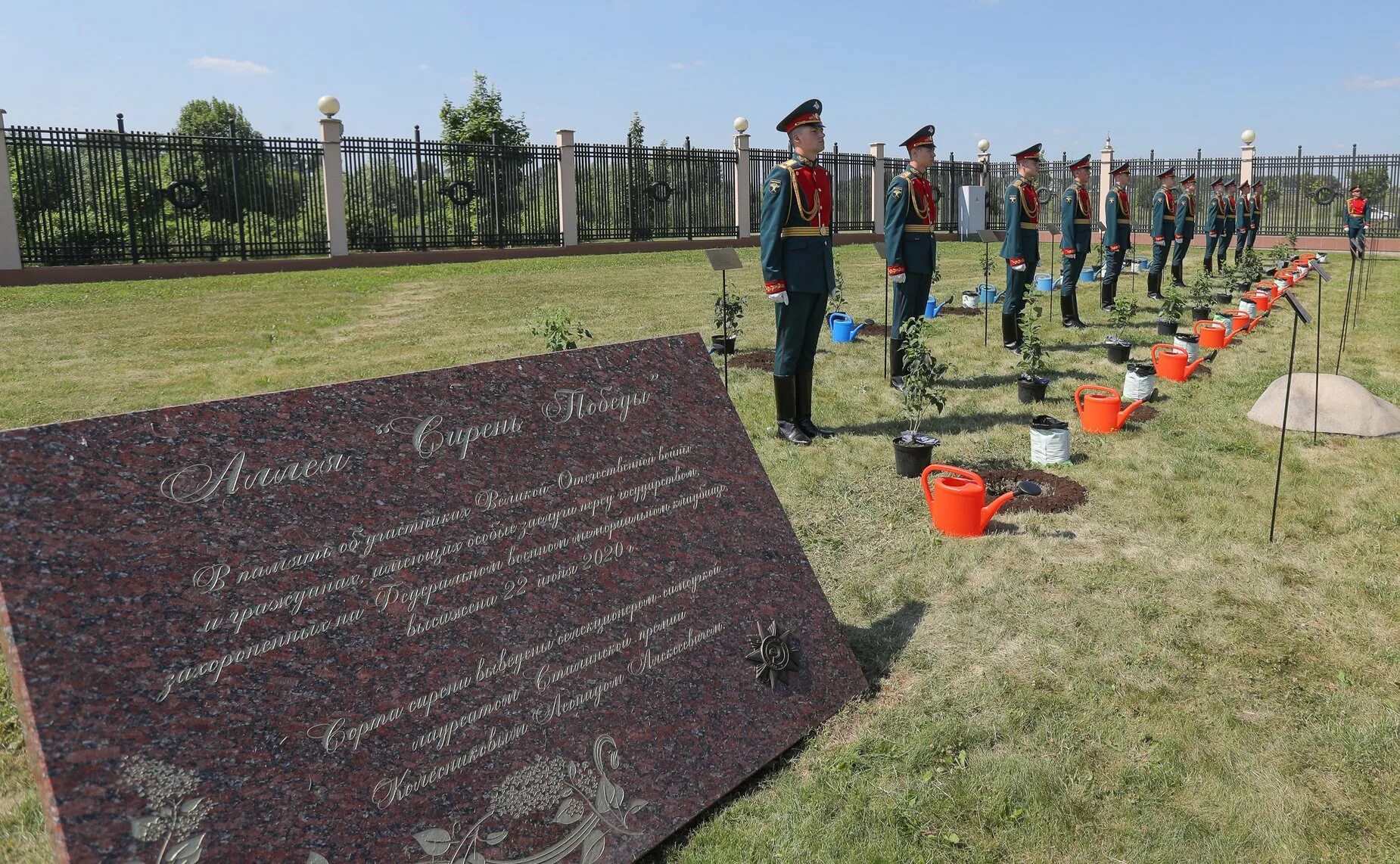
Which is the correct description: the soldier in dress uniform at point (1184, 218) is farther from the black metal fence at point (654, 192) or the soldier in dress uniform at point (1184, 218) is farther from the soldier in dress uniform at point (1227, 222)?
the black metal fence at point (654, 192)

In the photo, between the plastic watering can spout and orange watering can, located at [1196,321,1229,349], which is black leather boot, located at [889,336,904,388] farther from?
orange watering can, located at [1196,321,1229,349]

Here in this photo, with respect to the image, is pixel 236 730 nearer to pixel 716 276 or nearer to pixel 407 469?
A: pixel 407 469

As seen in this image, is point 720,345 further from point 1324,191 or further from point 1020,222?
point 1324,191

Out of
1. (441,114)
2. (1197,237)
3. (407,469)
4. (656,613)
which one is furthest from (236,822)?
(1197,237)

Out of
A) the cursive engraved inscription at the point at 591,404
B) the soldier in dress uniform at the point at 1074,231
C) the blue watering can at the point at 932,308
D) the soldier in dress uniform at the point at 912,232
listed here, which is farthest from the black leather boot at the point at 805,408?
the blue watering can at the point at 932,308

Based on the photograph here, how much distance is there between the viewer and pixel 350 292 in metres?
15.5

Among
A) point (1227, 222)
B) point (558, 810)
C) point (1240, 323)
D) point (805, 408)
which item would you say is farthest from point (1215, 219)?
point (558, 810)

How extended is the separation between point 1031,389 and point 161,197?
55.7 ft

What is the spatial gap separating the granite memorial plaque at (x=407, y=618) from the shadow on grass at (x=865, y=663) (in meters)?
0.08

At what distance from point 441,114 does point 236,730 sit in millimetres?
32162

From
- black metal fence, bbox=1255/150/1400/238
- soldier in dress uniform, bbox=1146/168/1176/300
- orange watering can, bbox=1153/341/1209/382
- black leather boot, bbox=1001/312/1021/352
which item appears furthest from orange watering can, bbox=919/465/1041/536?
black metal fence, bbox=1255/150/1400/238

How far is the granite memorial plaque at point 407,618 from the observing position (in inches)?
71.3

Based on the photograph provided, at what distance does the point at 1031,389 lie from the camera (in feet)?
25.8

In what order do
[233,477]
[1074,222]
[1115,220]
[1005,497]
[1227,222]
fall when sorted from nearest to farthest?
[233,477]
[1005,497]
[1074,222]
[1115,220]
[1227,222]
